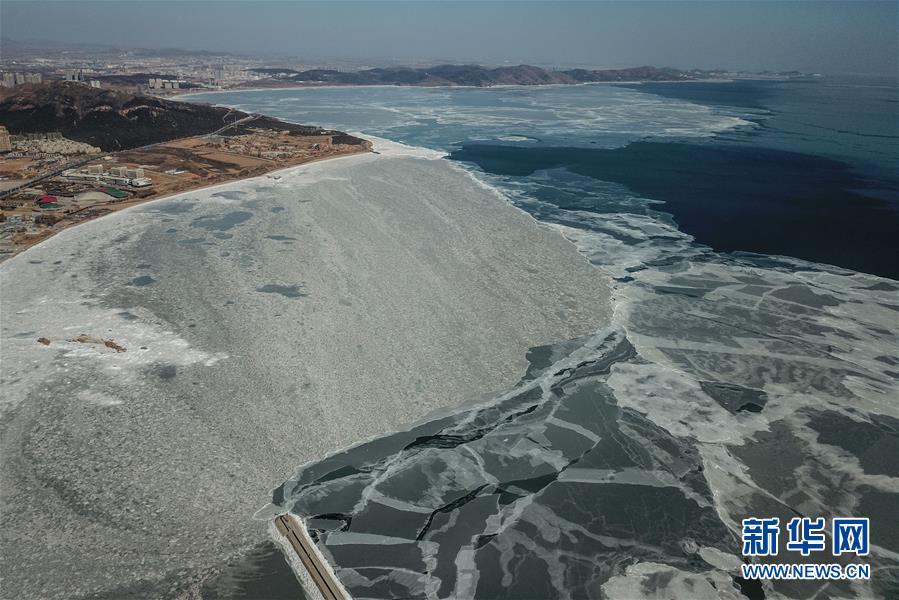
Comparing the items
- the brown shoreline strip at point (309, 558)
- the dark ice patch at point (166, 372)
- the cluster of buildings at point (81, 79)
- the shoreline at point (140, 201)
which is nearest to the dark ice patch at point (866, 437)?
the brown shoreline strip at point (309, 558)

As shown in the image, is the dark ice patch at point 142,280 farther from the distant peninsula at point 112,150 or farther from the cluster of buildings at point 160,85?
the cluster of buildings at point 160,85

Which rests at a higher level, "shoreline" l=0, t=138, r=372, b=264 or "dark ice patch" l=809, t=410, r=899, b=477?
"shoreline" l=0, t=138, r=372, b=264

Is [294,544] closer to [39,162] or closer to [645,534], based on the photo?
[645,534]

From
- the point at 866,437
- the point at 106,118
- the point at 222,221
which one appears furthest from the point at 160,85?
the point at 866,437

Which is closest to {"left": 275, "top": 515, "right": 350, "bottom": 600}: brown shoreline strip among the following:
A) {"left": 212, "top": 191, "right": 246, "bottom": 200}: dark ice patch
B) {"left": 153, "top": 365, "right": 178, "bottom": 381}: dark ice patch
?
{"left": 153, "top": 365, "right": 178, "bottom": 381}: dark ice patch

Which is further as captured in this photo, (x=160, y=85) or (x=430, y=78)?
(x=430, y=78)

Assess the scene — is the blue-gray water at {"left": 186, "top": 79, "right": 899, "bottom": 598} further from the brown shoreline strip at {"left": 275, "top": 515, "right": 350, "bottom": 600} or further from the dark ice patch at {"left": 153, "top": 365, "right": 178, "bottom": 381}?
the dark ice patch at {"left": 153, "top": 365, "right": 178, "bottom": 381}

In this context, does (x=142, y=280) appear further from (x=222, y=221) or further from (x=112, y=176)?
(x=112, y=176)
